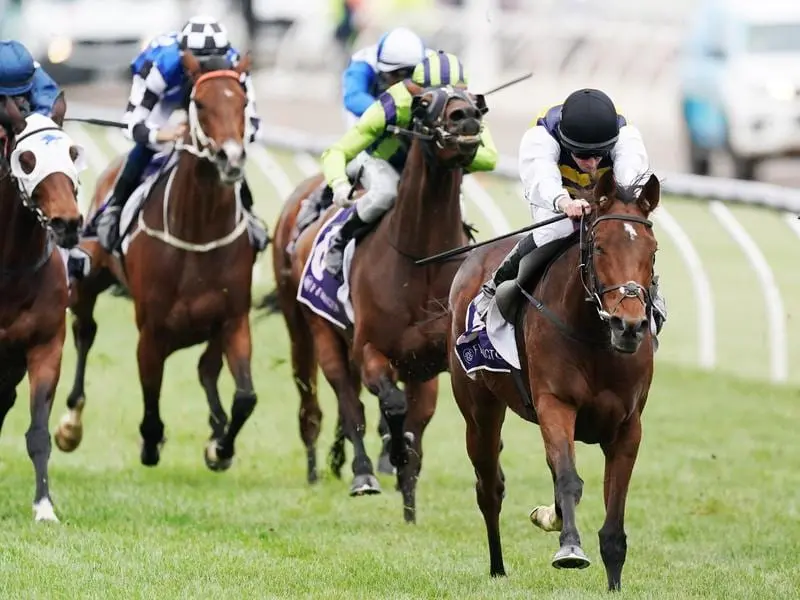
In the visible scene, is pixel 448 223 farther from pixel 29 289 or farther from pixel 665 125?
pixel 665 125

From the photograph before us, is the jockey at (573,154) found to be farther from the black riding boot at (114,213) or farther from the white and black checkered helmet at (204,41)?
the black riding boot at (114,213)

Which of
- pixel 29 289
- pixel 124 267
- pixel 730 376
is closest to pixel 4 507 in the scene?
pixel 29 289

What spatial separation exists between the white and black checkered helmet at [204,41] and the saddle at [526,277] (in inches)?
116

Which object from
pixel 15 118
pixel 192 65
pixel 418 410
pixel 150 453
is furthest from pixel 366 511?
pixel 15 118

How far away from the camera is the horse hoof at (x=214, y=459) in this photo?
988 cm

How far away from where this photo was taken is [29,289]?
8297mm

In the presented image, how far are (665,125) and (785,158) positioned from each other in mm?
7006

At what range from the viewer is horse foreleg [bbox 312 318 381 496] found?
8.84 meters

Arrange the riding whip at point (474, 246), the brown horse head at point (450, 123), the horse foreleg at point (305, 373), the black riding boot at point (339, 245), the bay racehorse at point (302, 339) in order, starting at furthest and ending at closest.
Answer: the horse foreleg at point (305, 373)
the bay racehorse at point (302, 339)
the black riding boot at point (339, 245)
the brown horse head at point (450, 123)
the riding whip at point (474, 246)

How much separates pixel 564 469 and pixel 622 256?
0.77 metres

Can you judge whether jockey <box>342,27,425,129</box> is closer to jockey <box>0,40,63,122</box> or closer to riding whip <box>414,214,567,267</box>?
riding whip <box>414,214,567,267</box>

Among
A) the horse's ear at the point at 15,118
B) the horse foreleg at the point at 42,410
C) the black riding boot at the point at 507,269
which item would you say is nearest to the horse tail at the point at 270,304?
the horse foreleg at the point at 42,410

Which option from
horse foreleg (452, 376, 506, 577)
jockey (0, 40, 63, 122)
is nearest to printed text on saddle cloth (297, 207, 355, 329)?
jockey (0, 40, 63, 122)

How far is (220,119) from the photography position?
8945 millimetres
